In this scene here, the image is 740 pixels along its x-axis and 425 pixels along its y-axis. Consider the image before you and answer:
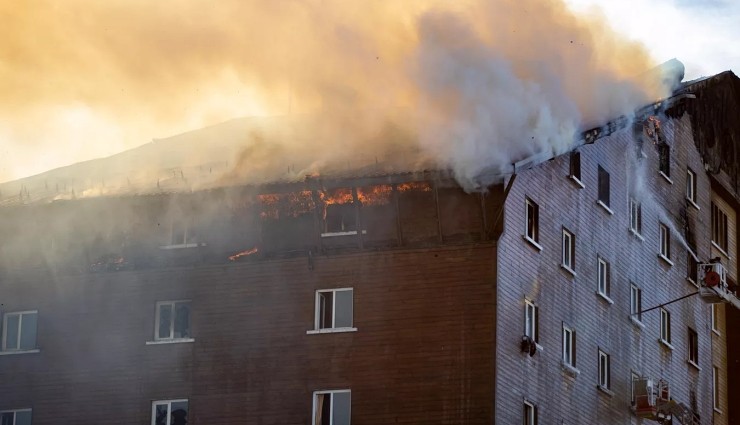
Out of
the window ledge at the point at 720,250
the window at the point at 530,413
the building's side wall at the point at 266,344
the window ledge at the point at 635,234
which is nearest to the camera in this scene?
the building's side wall at the point at 266,344

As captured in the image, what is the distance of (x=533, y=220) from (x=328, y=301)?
20.3ft

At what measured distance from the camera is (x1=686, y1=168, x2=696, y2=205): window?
55719mm

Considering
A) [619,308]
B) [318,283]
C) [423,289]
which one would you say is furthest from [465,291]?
[619,308]

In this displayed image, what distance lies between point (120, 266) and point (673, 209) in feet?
65.6

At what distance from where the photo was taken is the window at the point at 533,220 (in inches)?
1679

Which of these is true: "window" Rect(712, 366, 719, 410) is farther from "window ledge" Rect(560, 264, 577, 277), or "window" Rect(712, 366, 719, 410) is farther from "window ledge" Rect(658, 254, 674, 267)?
"window ledge" Rect(560, 264, 577, 277)

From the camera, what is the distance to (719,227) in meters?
58.8

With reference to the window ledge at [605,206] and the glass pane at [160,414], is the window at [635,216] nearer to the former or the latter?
the window ledge at [605,206]

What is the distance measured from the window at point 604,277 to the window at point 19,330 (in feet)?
55.0

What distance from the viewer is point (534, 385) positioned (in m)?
41.4

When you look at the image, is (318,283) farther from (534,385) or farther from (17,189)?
(17,189)

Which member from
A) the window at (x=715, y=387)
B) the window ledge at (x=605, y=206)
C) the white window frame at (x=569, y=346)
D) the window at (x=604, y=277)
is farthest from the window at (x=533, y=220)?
the window at (x=715, y=387)

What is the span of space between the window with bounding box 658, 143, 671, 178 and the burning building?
488 cm

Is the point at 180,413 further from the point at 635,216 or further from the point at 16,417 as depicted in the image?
the point at 635,216
